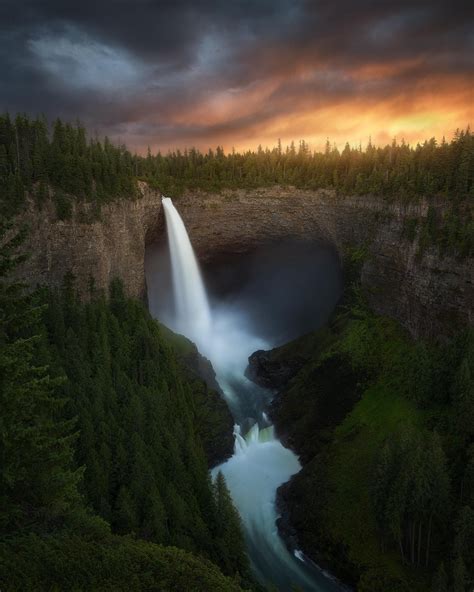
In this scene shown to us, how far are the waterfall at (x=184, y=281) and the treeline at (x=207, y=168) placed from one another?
16.1 ft

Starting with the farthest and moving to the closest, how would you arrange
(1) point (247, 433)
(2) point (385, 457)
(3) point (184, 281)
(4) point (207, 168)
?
(4) point (207, 168)
(3) point (184, 281)
(1) point (247, 433)
(2) point (385, 457)

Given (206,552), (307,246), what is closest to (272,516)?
(206,552)

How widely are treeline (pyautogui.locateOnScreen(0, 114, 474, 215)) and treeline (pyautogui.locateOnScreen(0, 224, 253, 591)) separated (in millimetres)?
9288

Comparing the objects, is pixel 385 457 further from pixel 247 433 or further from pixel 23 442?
pixel 23 442

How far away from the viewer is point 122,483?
101 feet

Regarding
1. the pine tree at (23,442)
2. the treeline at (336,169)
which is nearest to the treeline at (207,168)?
the treeline at (336,169)

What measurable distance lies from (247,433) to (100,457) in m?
22.9

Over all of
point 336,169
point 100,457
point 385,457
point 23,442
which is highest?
point 336,169

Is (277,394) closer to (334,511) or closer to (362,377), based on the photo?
(362,377)

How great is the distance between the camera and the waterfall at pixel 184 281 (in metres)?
64.6

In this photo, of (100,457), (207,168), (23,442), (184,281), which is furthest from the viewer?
(207,168)

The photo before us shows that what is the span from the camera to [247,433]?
167 feet

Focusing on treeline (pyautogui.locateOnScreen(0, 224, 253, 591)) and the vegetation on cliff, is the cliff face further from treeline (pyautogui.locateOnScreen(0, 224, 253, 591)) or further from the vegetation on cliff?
the vegetation on cliff

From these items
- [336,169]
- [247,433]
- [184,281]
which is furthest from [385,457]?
[336,169]
